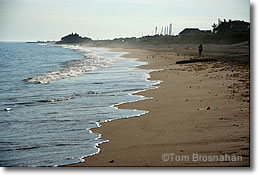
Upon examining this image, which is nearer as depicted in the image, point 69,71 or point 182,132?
point 182,132

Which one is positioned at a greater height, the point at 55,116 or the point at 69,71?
the point at 69,71

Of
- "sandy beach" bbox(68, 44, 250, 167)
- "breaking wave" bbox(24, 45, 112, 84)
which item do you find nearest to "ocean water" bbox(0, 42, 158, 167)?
"sandy beach" bbox(68, 44, 250, 167)

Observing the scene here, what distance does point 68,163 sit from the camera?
15.1 ft

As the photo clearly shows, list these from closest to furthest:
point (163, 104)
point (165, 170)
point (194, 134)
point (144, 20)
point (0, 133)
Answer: point (165, 170) → point (194, 134) → point (0, 133) → point (144, 20) → point (163, 104)

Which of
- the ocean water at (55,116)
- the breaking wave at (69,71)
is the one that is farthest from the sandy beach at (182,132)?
the breaking wave at (69,71)

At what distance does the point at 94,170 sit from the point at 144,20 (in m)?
3.57

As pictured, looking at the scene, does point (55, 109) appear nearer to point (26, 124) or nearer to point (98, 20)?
point (26, 124)

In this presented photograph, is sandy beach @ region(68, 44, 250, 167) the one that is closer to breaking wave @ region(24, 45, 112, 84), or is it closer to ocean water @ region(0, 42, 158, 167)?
ocean water @ region(0, 42, 158, 167)

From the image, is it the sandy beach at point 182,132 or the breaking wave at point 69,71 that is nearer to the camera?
the sandy beach at point 182,132

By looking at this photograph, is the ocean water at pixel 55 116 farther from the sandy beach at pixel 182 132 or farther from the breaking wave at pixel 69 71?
the breaking wave at pixel 69 71

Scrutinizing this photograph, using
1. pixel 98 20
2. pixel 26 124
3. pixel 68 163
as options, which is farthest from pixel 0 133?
pixel 98 20

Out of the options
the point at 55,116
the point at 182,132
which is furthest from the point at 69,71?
the point at 182,132

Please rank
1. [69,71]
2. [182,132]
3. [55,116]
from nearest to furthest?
[182,132] → [55,116] → [69,71]

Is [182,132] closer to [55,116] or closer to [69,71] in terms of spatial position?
[55,116]
